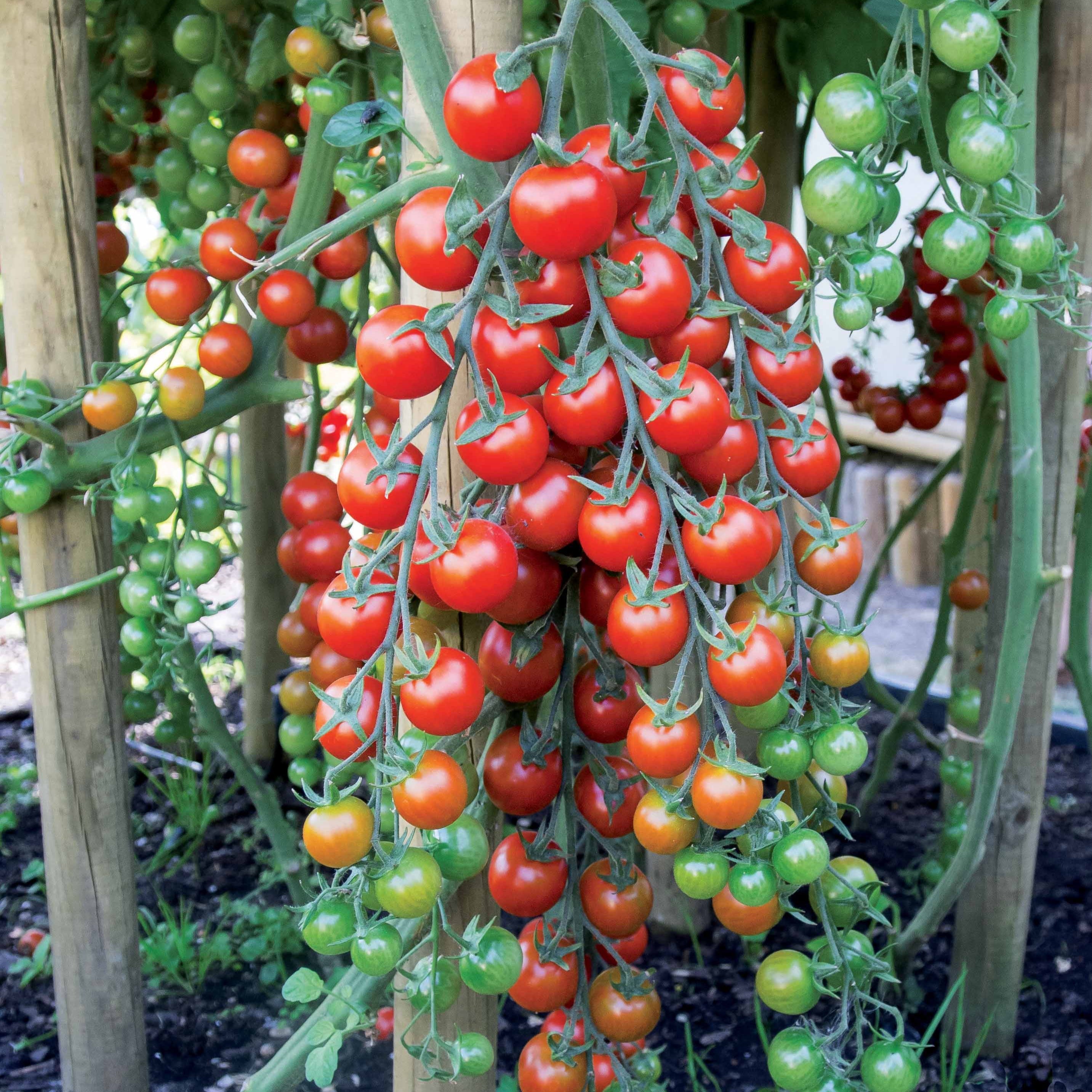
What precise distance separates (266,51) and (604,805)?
0.95 meters

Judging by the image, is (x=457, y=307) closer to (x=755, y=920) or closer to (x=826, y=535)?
(x=826, y=535)

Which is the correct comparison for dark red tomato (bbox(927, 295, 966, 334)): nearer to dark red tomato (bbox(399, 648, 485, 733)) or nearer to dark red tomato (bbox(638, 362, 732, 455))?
dark red tomato (bbox(638, 362, 732, 455))

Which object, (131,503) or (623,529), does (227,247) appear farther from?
(623,529)

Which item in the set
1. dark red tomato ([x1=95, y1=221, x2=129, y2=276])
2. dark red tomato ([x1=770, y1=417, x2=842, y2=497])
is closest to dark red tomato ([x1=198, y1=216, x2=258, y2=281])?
dark red tomato ([x1=95, y1=221, x2=129, y2=276])

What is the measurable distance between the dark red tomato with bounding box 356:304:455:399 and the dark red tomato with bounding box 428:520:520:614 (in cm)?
9

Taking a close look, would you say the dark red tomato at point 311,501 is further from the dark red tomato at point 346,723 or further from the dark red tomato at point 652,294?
the dark red tomato at point 652,294

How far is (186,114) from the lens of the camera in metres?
1.32

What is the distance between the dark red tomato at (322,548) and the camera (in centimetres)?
99

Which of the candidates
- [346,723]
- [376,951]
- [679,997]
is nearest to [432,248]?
[346,723]

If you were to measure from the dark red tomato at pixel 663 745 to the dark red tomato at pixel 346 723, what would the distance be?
0.15 metres

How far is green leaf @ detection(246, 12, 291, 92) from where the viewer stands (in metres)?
1.23

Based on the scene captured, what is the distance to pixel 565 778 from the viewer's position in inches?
30.1

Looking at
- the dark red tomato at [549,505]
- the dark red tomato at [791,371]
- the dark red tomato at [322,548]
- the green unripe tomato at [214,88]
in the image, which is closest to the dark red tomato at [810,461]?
the dark red tomato at [791,371]

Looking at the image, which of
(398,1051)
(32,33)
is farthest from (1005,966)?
(32,33)
